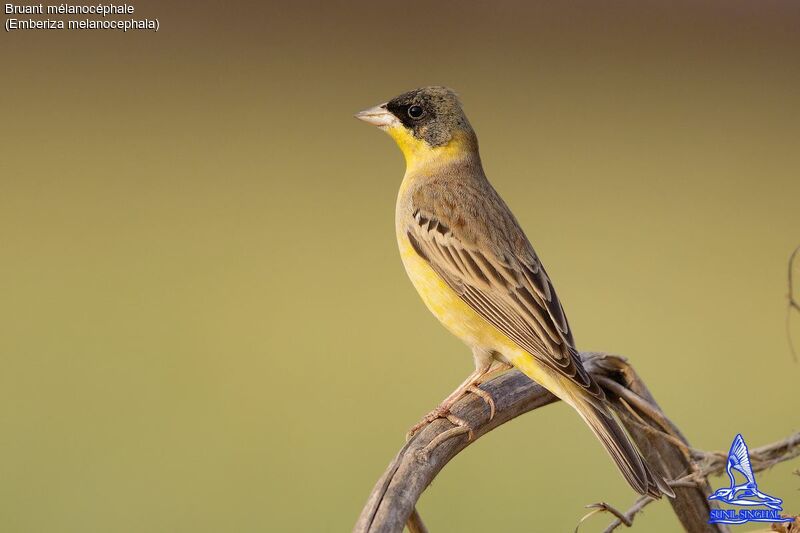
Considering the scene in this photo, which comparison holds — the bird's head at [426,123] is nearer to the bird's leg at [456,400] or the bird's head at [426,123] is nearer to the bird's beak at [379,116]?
the bird's beak at [379,116]

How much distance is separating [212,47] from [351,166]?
2.08 feet

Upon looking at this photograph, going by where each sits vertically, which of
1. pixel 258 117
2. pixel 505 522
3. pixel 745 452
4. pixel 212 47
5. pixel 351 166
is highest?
pixel 212 47

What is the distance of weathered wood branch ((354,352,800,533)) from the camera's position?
3.89 feet

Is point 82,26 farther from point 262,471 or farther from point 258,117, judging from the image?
point 262,471

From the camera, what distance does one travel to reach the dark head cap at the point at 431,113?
195cm

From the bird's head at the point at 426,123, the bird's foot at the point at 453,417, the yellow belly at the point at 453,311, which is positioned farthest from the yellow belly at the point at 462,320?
the bird's head at the point at 426,123

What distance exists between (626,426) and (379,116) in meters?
0.74

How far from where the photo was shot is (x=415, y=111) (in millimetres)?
1969

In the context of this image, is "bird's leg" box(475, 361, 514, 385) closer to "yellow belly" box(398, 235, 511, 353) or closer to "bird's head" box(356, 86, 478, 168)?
"yellow belly" box(398, 235, 511, 353)

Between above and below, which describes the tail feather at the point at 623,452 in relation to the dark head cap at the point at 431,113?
below

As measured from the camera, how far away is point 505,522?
9.82 feet

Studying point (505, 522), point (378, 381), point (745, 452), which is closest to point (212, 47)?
point (378, 381)

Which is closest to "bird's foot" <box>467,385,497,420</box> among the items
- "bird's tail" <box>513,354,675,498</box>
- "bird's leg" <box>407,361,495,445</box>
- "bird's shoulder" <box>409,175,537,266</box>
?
"bird's leg" <box>407,361,495,445</box>
